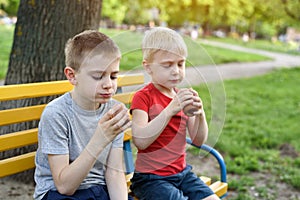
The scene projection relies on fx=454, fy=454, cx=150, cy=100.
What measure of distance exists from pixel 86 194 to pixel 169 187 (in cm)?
48

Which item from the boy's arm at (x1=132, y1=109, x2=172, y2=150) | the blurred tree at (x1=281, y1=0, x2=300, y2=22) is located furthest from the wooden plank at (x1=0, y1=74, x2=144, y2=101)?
the blurred tree at (x1=281, y1=0, x2=300, y2=22)

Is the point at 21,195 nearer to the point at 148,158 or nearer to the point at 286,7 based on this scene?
the point at 148,158

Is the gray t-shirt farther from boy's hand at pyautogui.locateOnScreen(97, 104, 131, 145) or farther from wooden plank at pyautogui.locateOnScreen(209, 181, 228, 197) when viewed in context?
wooden plank at pyautogui.locateOnScreen(209, 181, 228, 197)

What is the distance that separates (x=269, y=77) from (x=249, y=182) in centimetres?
922

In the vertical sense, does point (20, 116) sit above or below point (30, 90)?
below

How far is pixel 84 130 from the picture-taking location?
213 cm

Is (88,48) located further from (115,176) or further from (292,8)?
(292,8)

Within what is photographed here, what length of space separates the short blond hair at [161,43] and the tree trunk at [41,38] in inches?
61.2

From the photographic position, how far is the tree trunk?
3.50 meters

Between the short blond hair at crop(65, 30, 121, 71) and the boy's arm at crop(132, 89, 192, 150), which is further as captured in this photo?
the boy's arm at crop(132, 89, 192, 150)

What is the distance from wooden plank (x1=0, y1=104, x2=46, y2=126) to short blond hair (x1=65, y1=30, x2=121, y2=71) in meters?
0.52

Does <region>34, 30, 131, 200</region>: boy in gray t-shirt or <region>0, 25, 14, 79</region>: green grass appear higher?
<region>34, 30, 131, 200</region>: boy in gray t-shirt

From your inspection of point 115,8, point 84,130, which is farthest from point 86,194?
point 115,8

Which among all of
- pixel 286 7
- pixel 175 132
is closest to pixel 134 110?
pixel 175 132
